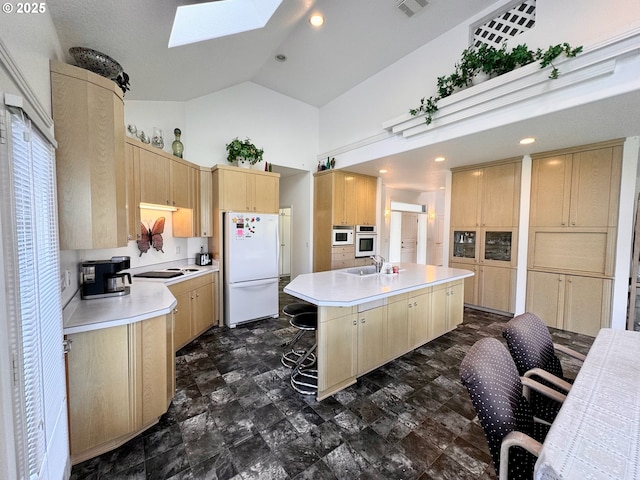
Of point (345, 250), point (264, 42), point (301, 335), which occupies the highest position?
point (264, 42)

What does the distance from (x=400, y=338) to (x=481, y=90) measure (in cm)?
279

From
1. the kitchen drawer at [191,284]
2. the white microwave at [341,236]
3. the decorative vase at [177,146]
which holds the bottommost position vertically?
the kitchen drawer at [191,284]

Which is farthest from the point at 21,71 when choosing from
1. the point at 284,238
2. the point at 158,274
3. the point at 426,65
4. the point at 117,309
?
the point at 284,238

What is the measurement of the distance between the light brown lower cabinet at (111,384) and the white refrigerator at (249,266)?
1851 mm

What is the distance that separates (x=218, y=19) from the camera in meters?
2.45

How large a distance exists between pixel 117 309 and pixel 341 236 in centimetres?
378

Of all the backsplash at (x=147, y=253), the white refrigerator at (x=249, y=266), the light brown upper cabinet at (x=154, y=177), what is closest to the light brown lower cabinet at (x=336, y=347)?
the backsplash at (x=147, y=253)

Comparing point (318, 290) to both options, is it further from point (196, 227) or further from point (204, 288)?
point (196, 227)

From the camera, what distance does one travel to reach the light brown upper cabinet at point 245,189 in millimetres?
3533

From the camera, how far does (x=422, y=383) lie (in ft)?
7.52

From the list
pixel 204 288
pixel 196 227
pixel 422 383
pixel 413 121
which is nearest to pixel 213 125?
pixel 196 227

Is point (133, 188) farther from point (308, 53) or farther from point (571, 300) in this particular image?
point (571, 300)

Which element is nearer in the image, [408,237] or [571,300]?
[571,300]

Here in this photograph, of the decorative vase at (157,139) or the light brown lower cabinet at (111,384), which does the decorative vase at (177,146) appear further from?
the light brown lower cabinet at (111,384)
